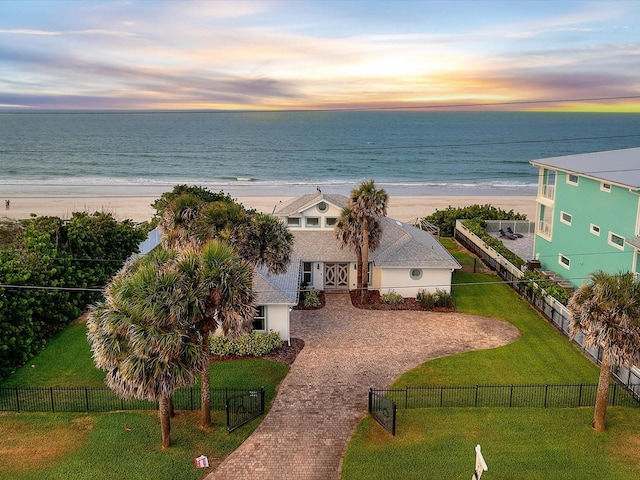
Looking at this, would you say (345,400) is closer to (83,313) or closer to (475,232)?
(83,313)

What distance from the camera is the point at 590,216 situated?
31.5 m

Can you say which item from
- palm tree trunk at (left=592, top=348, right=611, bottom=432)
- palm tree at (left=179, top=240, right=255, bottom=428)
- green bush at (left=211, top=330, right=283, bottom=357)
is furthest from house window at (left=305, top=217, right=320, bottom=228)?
palm tree trunk at (left=592, top=348, right=611, bottom=432)

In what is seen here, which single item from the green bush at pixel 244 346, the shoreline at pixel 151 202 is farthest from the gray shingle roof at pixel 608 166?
the shoreline at pixel 151 202

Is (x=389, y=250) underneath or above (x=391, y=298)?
above

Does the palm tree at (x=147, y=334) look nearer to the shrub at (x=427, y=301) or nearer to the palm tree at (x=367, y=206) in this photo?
the palm tree at (x=367, y=206)

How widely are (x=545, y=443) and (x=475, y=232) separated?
26.4m

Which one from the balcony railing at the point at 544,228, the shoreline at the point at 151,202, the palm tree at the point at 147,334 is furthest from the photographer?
the shoreline at the point at 151,202

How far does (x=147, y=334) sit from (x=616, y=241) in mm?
24611

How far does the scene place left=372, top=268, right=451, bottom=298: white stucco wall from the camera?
32.2m

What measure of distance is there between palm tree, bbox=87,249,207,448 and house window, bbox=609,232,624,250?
2281 cm

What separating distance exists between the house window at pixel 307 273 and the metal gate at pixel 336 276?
33.6 inches

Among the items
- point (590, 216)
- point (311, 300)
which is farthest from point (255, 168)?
point (590, 216)

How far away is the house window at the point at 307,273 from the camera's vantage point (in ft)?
110

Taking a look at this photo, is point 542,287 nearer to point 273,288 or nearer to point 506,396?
point 506,396
